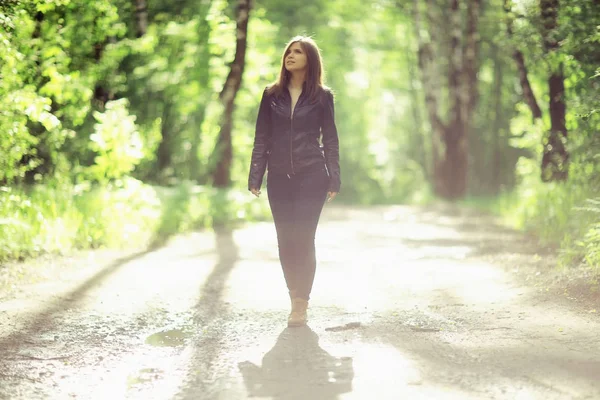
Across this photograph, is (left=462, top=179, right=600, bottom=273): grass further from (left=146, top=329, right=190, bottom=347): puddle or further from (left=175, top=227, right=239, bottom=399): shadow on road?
(left=146, top=329, right=190, bottom=347): puddle

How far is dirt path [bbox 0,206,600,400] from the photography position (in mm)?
4922

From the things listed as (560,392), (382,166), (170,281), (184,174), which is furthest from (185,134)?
(382,166)

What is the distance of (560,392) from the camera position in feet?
15.2

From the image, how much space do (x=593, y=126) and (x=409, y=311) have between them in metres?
4.43

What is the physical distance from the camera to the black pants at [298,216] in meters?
6.69

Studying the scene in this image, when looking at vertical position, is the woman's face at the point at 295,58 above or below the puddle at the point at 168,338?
above

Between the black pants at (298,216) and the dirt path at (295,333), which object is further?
the black pants at (298,216)

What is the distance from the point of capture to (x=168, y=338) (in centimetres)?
634

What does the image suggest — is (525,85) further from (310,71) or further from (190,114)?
(310,71)

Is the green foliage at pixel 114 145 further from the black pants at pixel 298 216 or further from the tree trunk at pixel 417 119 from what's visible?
the tree trunk at pixel 417 119

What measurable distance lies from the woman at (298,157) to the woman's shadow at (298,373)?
0.87 metres

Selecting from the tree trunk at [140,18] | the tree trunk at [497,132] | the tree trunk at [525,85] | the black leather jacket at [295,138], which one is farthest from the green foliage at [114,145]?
the tree trunk at [497,132]

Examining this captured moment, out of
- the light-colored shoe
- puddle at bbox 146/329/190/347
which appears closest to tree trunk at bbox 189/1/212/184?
the light-colored shoe

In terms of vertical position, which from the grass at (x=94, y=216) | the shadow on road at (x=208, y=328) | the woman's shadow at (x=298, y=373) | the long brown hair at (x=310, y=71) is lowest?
the shadow on road at (x=208, y=328)
